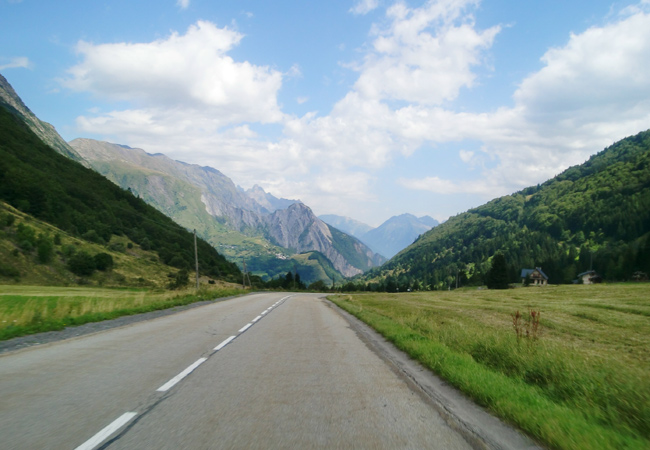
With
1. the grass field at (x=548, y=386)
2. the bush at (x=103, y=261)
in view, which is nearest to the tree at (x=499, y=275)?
the bush at (x=103, y=261)

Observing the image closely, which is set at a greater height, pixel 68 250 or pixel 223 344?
pixel 68 250

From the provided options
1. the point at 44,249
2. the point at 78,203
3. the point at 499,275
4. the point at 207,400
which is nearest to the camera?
the point at 207,400

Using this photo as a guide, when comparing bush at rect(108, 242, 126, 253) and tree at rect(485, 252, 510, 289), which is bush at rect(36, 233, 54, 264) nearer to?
bush at rect(108, 242, 126, 253)

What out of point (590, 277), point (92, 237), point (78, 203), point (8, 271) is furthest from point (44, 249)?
point (590, 277)

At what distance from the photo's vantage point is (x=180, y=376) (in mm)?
6645

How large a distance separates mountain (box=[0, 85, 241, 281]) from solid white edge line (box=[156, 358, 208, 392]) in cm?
6178

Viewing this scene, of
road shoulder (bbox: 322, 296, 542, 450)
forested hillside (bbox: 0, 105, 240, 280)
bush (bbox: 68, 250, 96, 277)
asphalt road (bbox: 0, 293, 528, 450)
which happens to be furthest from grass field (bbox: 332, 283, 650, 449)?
forested hillside (bbox: 0, 105, 240, 280)

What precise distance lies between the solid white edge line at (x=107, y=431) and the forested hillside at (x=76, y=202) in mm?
92983

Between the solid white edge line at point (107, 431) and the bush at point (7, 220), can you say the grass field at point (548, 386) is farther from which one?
the bush at point (7, 220)

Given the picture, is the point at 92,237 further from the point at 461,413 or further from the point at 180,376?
the point at 461,413

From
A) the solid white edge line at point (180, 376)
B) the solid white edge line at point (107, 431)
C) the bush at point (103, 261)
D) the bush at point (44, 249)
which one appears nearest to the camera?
the solid white edge line at point (107, 431)

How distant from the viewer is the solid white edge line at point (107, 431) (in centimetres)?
373

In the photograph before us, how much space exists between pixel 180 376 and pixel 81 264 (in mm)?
65541

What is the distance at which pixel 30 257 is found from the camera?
2238 inches
